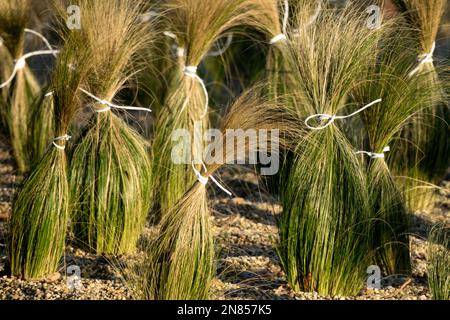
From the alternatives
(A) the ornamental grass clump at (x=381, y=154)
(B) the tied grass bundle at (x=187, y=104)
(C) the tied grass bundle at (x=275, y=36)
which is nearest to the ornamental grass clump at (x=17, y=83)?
(B) the tied grass bundle at (x=187, y=104)

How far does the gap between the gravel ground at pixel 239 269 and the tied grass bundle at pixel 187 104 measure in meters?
0.32

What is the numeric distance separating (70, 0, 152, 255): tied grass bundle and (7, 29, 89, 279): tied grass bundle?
0.25 metres

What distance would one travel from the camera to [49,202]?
182 inches

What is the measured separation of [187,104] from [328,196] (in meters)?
1.35

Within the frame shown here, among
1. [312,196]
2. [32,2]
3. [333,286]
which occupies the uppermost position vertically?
[32,2]

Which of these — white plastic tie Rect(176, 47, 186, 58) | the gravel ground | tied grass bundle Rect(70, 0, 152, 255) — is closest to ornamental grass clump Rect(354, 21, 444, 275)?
the gravel ground

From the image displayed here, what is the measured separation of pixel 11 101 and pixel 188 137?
5.64 ft

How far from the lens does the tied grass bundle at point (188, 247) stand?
13.7 feet

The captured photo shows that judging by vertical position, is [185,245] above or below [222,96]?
below

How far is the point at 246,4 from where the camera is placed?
543cm

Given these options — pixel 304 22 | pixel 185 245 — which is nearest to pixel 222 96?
pixel 304 22

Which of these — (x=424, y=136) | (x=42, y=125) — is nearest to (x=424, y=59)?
(x=424, y=136)

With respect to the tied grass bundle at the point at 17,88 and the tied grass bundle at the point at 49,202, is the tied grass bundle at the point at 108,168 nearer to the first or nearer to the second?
the tied grass bundle at the point at 49,202

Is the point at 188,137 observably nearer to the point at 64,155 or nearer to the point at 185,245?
the point at 64,155
